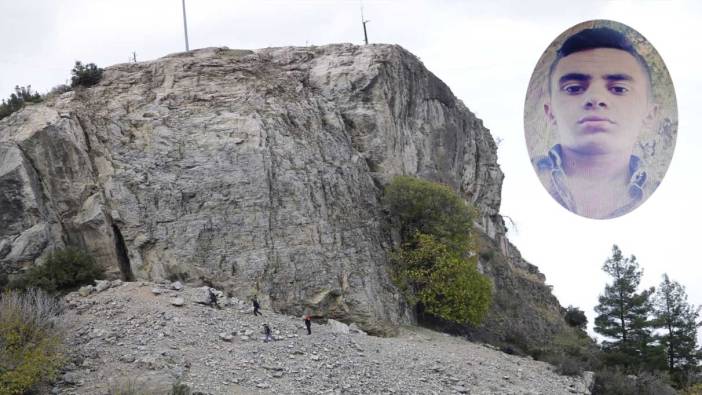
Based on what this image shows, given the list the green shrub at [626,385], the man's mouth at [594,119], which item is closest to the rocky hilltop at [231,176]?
the green shrub at [626,385]

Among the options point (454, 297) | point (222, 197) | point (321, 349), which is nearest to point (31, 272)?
point (222, 197)

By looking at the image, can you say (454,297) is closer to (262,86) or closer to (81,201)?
(262,86)

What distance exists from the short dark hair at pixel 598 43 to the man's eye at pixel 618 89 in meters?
1.03

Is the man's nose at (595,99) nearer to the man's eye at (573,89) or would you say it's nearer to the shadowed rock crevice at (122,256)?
the man's eye at (573,89)

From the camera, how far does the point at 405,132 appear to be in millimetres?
35312

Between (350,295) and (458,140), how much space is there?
14967mm

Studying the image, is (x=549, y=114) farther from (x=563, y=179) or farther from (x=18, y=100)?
(x=18, y=100)

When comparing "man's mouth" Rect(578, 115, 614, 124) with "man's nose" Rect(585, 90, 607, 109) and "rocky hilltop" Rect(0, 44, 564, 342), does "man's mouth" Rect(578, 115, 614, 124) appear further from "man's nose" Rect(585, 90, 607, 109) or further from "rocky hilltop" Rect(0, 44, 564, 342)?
"rocky hilltop" Rect(0, 44, 564, 342)

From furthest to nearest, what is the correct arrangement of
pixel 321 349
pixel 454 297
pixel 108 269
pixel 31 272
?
pixel 454 297, pixel 108 269, pixel 31 272, pixel 321 349

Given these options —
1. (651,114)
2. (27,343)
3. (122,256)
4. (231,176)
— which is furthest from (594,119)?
(27,343)

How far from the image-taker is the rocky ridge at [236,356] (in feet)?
67.7

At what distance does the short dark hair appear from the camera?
3105cm

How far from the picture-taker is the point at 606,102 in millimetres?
31062

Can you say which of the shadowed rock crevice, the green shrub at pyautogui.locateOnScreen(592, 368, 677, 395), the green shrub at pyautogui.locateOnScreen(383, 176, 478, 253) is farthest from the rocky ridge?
the green shrub at pyautogui.locateOnScreen(383, 176, 478, 253)
